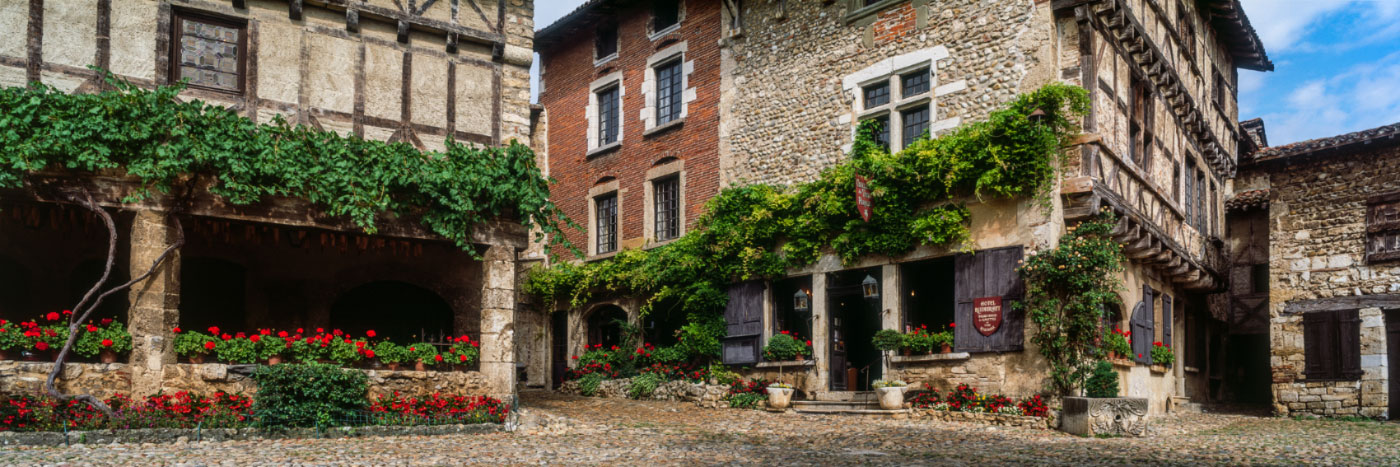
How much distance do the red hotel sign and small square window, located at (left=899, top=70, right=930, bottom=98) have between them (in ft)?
10.5

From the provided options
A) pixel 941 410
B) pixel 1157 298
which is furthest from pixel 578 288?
pixel 1157 298

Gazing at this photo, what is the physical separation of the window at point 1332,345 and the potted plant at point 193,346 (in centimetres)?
1510

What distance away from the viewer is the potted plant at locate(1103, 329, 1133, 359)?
12.9 metres

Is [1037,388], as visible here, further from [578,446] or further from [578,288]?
[578,288]

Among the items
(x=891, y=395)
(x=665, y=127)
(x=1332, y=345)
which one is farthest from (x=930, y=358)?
(x=1332, y=345)

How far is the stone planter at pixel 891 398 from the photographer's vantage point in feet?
44.1

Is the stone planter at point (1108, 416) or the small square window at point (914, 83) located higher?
the small square window at point (914, 83)

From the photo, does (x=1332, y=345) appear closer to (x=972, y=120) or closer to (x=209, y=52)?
(x=972, y=120)

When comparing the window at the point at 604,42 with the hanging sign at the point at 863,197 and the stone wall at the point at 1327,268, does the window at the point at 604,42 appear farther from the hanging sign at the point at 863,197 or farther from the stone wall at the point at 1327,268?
the stone wall at the point at 1327,268

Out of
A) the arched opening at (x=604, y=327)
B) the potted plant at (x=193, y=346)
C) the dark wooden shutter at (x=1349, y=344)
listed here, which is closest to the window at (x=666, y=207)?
the arched opening at (x=604, y=327)

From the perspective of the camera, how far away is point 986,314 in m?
13.3

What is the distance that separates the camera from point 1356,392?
15.9 metres

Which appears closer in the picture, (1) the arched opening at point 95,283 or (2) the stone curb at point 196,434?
(2) the stone curb at point 196,434

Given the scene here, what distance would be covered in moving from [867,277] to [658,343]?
4776 millimetres
